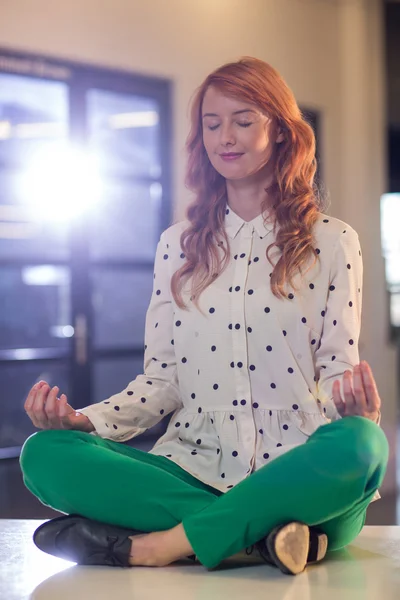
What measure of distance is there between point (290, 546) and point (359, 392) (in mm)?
276

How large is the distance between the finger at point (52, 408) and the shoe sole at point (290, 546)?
422 mm

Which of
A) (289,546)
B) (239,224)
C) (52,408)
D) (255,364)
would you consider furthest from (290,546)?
(239,224)

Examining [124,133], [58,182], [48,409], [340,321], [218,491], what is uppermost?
[124,133]

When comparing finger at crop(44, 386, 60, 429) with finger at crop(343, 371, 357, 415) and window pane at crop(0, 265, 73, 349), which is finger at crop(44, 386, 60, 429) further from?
window pane at crop(0, 265, 73, 349)

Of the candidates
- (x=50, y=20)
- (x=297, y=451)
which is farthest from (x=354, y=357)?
(x=50, y=20)

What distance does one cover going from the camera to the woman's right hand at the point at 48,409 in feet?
5.00

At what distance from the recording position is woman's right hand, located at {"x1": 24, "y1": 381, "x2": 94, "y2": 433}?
1.53 metres

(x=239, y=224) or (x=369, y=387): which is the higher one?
(x=239, y=224)

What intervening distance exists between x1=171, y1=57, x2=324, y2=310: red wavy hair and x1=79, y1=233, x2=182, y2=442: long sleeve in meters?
0.06

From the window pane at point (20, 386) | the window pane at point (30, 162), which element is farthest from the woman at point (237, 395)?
the window pane at point (20, 386)

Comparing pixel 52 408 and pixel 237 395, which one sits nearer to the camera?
pixel 52 408

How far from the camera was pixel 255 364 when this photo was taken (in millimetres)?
1656

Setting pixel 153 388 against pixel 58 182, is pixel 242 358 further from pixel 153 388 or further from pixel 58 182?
pixel 58 182

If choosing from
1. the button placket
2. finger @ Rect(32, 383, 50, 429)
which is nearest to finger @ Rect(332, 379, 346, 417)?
the button placket
